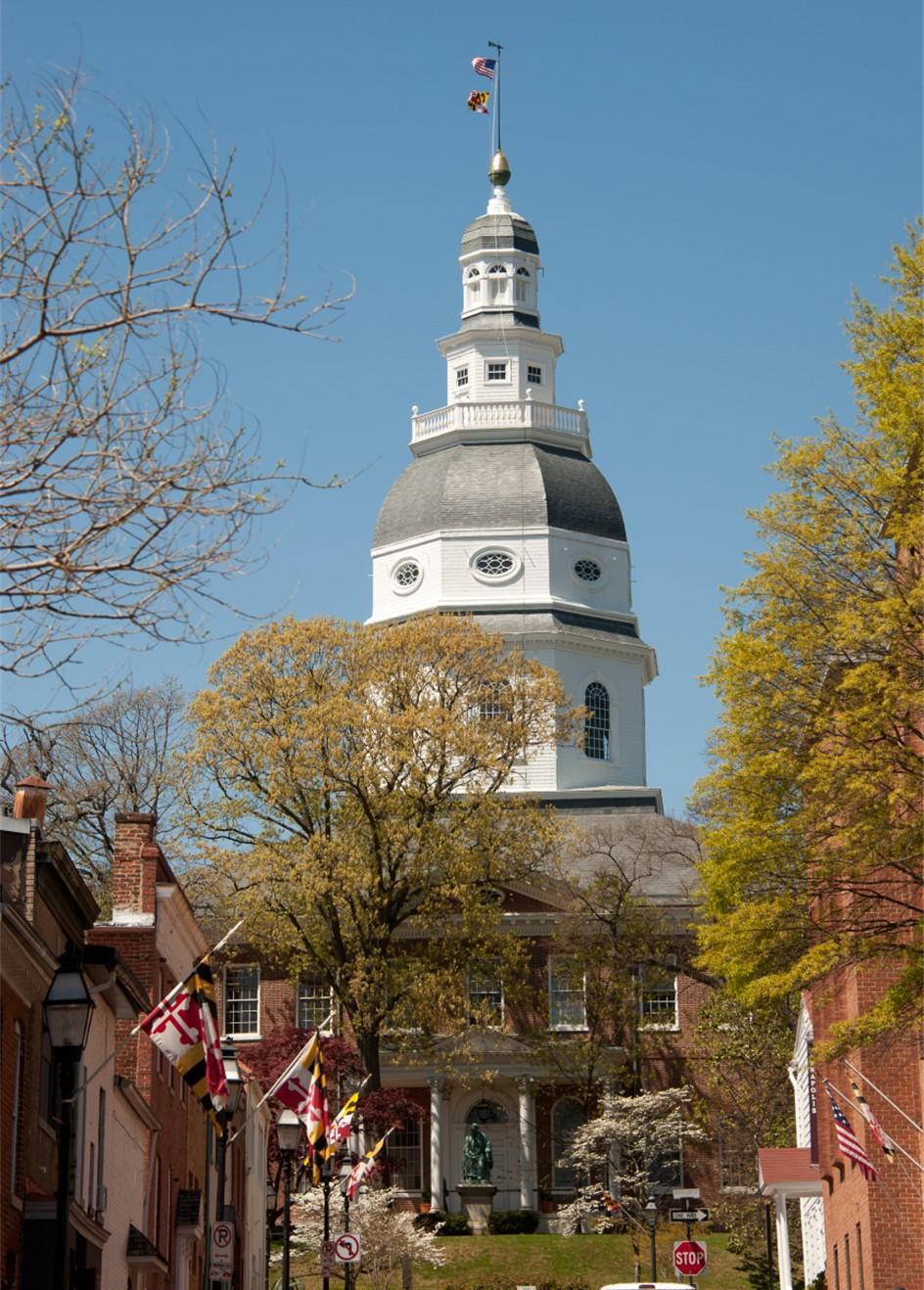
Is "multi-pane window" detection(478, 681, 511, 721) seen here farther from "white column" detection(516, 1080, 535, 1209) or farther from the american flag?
the american flag

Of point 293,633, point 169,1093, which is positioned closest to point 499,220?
point 293,633

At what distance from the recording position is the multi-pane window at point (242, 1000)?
2677 inches

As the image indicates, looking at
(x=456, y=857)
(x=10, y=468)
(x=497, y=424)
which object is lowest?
(x=10, y=468)

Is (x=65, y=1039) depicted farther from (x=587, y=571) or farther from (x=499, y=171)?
(x=499, y=171)

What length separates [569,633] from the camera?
78938 millimetres

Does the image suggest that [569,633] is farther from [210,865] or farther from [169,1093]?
[169,1093]

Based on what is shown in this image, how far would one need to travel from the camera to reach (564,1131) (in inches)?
2581

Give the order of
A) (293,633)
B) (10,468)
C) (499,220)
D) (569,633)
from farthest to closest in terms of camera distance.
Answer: (499,220) < (569,633) < (293,633) < (10,468)

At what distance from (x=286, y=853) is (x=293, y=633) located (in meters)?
5.91

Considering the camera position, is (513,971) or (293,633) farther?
(513,971)

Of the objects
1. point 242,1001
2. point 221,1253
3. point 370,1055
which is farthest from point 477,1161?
point 221,1253

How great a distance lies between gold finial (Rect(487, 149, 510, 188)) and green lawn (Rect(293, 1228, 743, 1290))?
54.2 meters

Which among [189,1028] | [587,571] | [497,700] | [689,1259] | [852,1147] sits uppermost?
[587,571]

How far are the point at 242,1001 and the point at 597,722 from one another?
18.4 m
